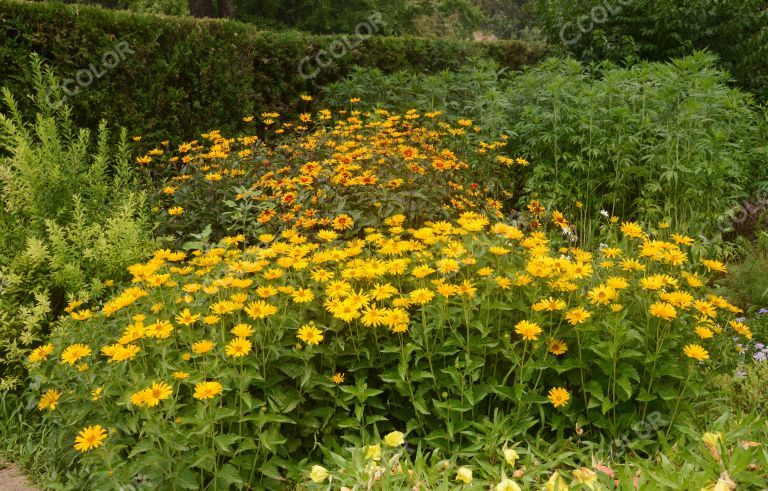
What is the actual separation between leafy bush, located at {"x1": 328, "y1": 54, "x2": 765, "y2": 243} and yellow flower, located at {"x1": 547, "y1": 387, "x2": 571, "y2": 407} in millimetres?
2847

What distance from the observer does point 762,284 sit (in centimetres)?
441

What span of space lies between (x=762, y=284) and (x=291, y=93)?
570cm

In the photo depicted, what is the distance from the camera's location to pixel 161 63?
6043 millimetres

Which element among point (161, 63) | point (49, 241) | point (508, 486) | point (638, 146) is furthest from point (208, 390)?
point (638, 146)

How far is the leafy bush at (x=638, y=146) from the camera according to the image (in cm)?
539

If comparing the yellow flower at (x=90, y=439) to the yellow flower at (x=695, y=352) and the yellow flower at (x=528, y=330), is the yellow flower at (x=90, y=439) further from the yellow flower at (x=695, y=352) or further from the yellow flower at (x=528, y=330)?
the yellow flower at (x=695, y=352)

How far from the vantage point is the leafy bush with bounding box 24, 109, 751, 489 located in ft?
7.50

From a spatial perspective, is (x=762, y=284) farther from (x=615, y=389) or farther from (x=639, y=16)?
(x=639, y=16)

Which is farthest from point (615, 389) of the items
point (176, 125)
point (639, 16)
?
point (639, 16)

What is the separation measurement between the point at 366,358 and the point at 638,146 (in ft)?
Answer: 14.0

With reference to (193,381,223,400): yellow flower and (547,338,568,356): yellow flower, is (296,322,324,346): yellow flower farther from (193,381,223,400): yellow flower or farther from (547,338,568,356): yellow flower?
(547,338,568,356): yellow flower

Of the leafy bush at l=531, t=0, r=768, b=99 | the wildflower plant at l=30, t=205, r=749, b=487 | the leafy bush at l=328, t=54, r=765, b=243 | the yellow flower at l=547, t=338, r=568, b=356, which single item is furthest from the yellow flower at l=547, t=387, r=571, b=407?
the leafy bush at l=531, t=0, r=768, b=99

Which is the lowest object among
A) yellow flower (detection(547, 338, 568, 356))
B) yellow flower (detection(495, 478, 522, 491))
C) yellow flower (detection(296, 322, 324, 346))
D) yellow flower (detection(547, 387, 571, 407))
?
yellow flower (detection(547, 387, 571, 407))

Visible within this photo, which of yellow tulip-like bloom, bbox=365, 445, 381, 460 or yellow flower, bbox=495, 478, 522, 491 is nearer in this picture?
yellow flower, bbox=495, 478, 522, 491
